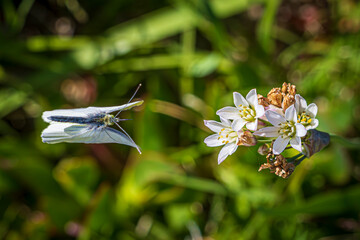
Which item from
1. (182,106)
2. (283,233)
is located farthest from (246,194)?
(182,106)

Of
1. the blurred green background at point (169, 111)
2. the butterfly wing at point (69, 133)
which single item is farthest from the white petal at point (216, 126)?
the blurred green background at point (169, 111)

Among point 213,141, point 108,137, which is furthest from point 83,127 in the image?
point 213,141

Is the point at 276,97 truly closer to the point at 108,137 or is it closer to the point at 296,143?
the point at 296,143

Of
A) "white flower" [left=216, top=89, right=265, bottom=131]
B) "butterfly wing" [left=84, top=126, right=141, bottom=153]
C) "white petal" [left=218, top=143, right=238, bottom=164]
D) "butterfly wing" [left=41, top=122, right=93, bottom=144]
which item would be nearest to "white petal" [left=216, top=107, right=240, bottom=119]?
"white flower" [left=216, top=89, right=265, bottom=131]

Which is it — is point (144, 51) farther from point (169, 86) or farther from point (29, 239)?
point (29, 239)

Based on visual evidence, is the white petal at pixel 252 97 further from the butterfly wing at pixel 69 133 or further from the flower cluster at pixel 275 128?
the butterfly wing at pixel 69 133

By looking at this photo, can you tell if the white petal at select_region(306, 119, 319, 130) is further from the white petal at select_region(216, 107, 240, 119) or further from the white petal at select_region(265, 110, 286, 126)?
the white petal at select_region(216, 107, 240, 119)
